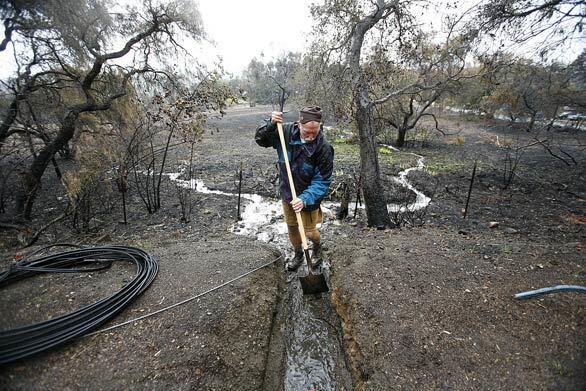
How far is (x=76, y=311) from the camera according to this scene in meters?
2.53

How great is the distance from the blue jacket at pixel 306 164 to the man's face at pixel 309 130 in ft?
0.28

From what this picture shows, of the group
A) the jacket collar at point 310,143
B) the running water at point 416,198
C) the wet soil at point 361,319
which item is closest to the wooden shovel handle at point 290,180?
the jacket collar at point 310,143

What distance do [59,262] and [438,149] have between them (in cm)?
1724

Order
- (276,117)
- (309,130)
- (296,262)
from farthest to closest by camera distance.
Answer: (296,262) < (276,117) < (309,130)

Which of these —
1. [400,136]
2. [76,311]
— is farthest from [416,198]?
[400,136]

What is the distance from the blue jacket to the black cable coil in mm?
2062

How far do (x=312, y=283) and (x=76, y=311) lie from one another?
2455 mm

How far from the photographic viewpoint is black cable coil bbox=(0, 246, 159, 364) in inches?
84.0

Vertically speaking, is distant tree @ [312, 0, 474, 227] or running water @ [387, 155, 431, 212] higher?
distant tree @ [312, 0, 474, 227]

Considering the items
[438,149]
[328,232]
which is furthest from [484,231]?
[438,149]

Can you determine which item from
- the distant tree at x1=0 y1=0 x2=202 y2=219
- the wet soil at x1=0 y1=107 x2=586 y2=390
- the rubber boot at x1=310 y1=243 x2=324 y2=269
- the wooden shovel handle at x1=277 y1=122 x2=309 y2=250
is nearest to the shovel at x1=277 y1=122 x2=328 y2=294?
the wooden shovel handle at x1=277 y1=122 x2=309 y2=250

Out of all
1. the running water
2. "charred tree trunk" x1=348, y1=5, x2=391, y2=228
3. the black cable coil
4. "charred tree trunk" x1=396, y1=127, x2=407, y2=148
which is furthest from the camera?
"charred tree trunk" x1=396, y1=127, x2=407, y2=148

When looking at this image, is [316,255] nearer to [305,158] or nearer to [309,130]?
[305,158]

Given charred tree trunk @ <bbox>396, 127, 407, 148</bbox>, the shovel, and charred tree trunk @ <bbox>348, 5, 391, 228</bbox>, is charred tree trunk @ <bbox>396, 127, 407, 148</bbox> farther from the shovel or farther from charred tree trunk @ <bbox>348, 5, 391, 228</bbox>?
the shovel
